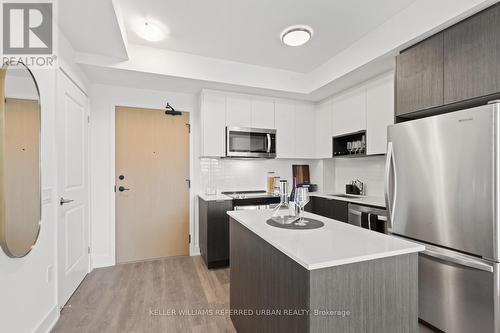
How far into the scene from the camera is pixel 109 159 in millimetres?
3186

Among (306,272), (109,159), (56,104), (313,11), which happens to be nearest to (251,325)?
(306,272)

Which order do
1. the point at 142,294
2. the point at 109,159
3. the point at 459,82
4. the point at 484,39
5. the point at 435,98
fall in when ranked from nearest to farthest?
the point at 484,39 < the point at 459,82 < the point at 435,98 < the point at 142,294 < the point at 109,159

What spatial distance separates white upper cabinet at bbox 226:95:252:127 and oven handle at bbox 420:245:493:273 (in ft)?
8.31

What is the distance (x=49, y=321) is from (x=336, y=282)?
2.27m

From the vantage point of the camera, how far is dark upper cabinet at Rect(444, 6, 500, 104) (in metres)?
1.59

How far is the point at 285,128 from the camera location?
3758 millimetres

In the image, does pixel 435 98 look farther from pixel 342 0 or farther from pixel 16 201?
pixel 16 201

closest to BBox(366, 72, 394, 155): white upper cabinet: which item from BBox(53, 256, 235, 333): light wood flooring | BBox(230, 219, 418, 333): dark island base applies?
BBox(230, 219, 418, 333): dark island base

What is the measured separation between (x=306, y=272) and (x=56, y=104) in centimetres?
244

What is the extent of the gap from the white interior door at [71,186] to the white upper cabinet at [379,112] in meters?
3.27

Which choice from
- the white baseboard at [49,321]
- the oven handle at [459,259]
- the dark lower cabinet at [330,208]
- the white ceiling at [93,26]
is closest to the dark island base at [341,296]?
the oven handle at [459,259]

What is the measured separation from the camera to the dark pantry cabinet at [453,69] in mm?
1614

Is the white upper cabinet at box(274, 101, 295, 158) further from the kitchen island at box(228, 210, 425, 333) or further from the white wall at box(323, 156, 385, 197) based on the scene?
the kitchen island at box(228, 210, 425, 333)

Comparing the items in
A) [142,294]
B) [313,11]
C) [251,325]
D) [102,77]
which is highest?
[313,11]
